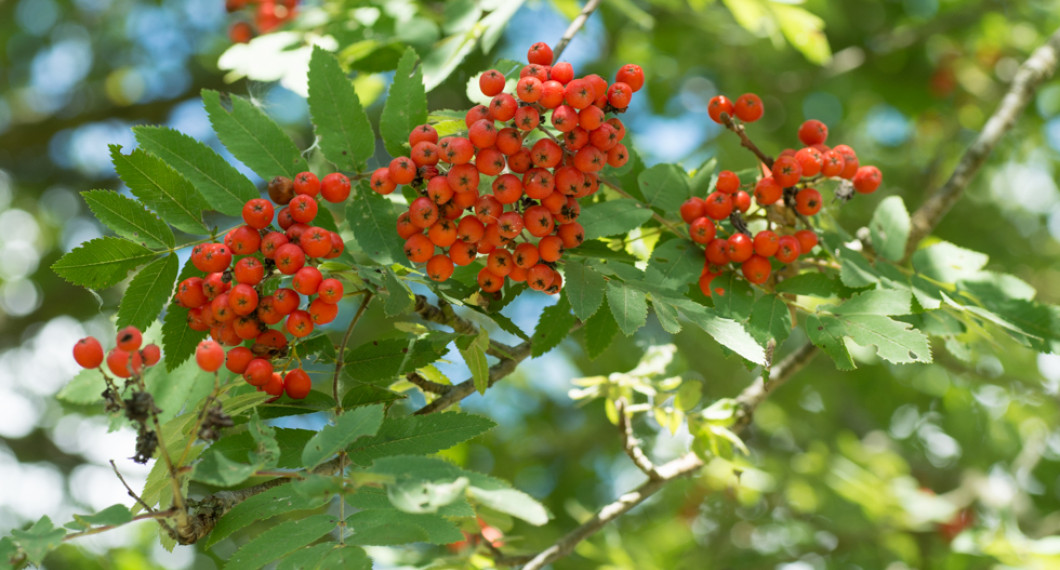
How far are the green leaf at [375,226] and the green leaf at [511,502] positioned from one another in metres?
0.66

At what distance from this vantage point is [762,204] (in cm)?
228

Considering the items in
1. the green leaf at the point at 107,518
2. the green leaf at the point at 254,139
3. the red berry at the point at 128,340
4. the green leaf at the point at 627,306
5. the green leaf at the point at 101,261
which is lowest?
the green leaf at the point at 627,306

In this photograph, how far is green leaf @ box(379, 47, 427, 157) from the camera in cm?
200

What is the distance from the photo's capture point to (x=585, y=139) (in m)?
1.89

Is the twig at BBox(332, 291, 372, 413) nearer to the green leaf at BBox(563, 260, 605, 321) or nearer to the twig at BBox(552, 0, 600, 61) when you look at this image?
the green leaf at BBox(563, 260, 605, 321)

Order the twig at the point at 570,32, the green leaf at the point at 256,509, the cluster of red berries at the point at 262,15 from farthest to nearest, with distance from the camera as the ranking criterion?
the cluster of red berries at the point at 262,15
the twig at the point at 570,32
the green leaf at the point at 256,509

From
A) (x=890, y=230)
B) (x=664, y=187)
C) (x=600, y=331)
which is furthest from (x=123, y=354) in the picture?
(x=890, y=230)

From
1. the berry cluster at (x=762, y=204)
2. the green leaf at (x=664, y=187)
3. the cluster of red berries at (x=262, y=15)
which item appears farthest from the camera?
the cluster of red berries at (x=262, y=15)

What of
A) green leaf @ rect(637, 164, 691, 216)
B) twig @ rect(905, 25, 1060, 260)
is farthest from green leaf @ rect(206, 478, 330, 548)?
twig @ rect(905, 25, 1060, 260)

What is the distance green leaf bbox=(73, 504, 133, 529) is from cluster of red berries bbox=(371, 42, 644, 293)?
83cm

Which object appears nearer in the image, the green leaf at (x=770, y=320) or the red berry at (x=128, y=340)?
the red berry at (x=128, y=340)

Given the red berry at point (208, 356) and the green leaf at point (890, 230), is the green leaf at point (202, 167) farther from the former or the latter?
the green leaf at point (890, 230)

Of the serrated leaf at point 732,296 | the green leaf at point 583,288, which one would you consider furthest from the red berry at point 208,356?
the serrated leaf at point 732,296

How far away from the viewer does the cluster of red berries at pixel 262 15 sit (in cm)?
422
